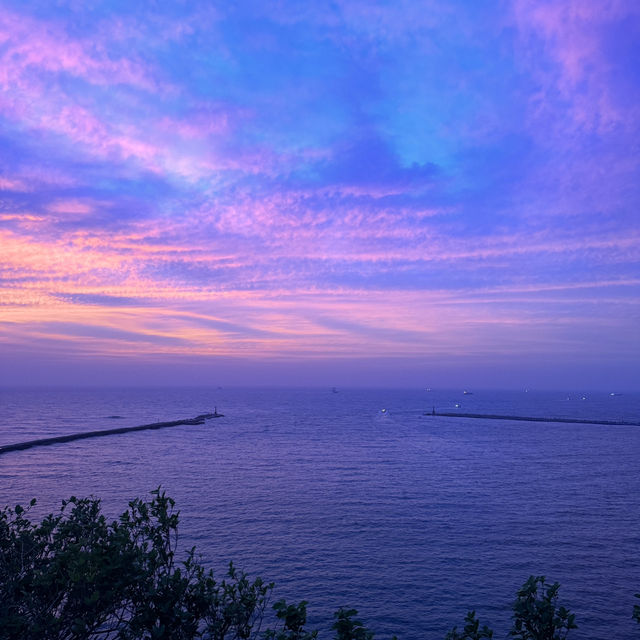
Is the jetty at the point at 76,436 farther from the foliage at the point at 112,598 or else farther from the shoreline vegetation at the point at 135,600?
the shoreline vegetation at the point at 135,600

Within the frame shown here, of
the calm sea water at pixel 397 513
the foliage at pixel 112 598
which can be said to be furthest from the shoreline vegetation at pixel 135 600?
the calm sea water at pixel 397 513

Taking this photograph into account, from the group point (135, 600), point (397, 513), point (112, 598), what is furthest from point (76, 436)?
point (112, 598)

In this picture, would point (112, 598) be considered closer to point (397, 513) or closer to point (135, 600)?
point (135, 600)

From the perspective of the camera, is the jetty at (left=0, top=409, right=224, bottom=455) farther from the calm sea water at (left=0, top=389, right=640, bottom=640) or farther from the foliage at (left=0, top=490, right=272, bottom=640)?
the foliage at (left=0, top=490, right=272, bottom=640)

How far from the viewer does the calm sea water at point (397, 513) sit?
3300cm

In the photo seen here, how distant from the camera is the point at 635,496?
6016 cm

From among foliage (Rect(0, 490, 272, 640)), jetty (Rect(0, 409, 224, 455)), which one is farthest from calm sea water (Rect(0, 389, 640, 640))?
foliage (Rect(0, 490, 272, 640))

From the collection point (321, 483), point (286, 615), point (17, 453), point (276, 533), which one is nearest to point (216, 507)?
point (276, 533)

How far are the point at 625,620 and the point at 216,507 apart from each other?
38.8 m

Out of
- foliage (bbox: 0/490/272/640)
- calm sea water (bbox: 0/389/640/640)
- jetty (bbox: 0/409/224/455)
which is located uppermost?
foliage (bbox: 0/490/272/640)

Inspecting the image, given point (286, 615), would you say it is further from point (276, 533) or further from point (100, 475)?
point (100, 475)

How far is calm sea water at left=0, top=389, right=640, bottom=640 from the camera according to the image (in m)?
33.0

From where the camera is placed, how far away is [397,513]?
170ft

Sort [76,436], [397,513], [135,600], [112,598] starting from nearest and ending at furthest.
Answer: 1. [112,598]
2. [135,600]
3. [397,513]
4. [76,436]
